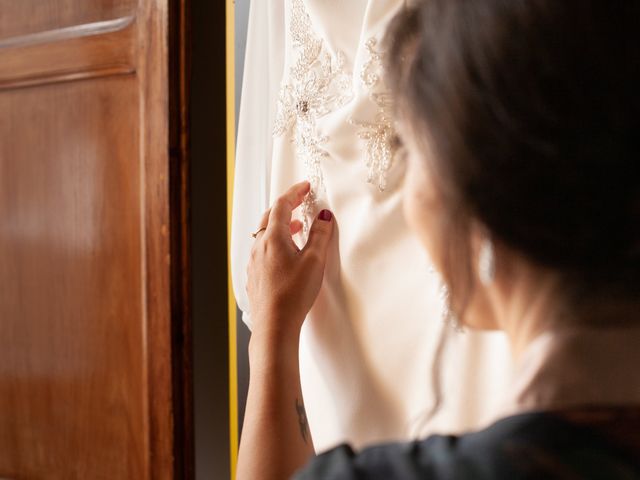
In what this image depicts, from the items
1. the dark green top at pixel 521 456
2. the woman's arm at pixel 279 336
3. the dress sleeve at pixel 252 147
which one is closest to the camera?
the dark green top at pixel 521 456

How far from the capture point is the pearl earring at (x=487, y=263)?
18.2 inches

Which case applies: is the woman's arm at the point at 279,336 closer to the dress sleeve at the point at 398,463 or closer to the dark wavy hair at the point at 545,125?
the dress sleeve at the point at 398,463

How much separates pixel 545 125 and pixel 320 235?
0.48 metres

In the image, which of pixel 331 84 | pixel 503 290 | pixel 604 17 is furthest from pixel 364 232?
pixel 604 17

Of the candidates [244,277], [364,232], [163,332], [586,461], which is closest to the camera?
[586,461]

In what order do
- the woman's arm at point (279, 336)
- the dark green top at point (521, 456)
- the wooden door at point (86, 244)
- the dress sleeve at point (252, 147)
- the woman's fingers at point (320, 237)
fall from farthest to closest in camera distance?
1. the wooden door at point (86, 244)
2. the dress sleeve at point (252, 147)
3. the woman's fingers at point (320, 237)
4. the woman's arm at point (279, 336)
5. the dark green top at point (521, 456)

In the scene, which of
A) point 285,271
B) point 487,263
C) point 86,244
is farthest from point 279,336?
point 86,244

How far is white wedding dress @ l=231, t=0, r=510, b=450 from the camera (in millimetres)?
765

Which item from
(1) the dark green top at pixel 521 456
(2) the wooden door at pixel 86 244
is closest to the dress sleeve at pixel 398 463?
(1) the dark green top at pixel 521 456

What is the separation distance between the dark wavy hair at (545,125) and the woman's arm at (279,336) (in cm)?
41

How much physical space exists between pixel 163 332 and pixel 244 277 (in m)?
0.27

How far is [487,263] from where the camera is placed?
474 mm

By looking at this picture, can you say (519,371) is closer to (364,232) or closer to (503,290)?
(503,290)

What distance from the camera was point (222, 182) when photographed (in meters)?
1.26
